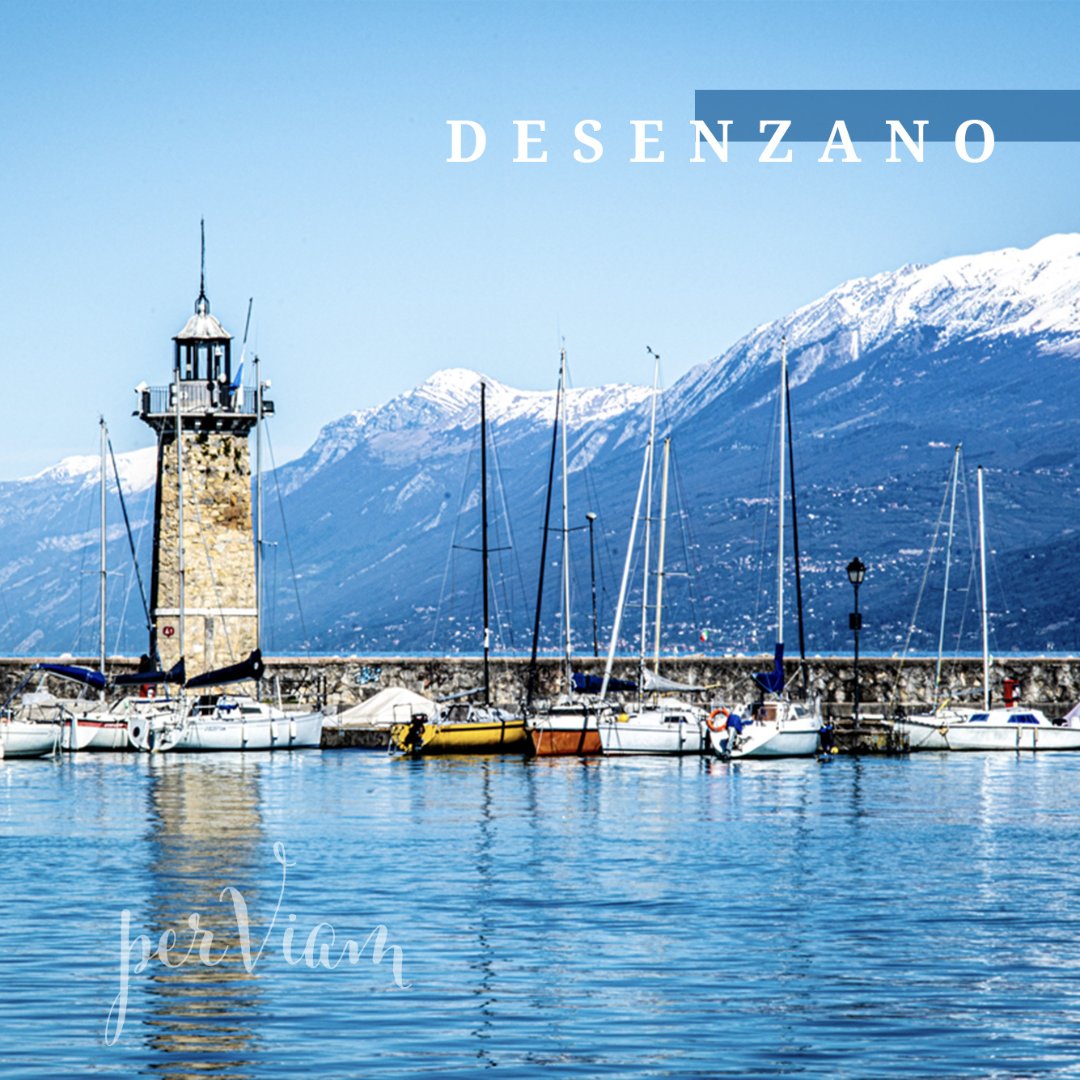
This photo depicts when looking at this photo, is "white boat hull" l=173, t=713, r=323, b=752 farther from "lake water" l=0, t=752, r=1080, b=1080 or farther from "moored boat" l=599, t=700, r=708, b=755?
"lake water" l=0, t=752, r=1080, b=1080

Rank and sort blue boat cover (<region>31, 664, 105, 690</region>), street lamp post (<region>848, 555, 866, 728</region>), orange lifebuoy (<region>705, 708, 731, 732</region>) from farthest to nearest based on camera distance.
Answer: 1. blue boat cover (<region>31, 664, 105, 690</region>)
2. orange lifebuoy (<region>705, 708, 731, 732</region>)
3. street lamp post (<region>848, 555, 866, 728</region>)

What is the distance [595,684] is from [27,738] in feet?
54.3

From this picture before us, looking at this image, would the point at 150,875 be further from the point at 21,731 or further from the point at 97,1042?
the point at 21,731

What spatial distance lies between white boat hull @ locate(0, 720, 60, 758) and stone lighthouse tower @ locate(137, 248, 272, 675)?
4.72 metres

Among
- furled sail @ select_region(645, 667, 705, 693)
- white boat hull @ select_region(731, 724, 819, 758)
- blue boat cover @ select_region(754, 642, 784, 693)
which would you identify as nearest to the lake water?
white boat hull @ select_region(731, 724, 819, 758)

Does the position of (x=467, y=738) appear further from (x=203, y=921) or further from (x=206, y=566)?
(x=203, y=921)

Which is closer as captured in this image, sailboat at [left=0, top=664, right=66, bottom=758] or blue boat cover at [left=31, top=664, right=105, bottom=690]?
sailboat at [left=0, top=664, right=66, bottom=758]

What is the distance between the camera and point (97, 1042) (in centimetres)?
1770

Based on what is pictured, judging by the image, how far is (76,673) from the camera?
62.2 metres

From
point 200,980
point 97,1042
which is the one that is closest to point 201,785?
point 200,980

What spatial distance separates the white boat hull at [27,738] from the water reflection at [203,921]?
11.6 meters

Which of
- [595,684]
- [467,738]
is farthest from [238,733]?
[595,684]

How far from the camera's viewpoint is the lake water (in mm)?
17516

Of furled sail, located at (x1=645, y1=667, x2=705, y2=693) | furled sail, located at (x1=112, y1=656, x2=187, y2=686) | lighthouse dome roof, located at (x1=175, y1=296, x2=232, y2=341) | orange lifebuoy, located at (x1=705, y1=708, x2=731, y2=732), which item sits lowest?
orange lifebuoy, located at (x1=705, y1=708, x2=731, y2=732)
